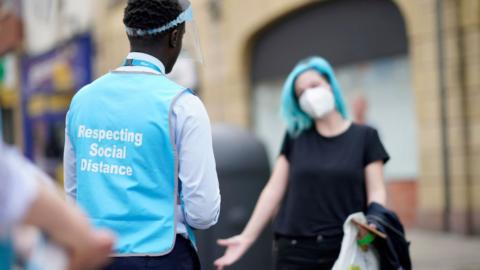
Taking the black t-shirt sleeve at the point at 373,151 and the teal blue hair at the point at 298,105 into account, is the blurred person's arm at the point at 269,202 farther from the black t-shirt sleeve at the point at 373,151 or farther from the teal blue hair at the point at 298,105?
the black t-shirt sleeve at the point at 373,151

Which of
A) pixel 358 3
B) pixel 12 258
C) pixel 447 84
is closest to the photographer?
pixel 12 258

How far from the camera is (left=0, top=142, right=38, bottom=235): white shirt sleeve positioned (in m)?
1.49

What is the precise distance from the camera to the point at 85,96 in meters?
2.79

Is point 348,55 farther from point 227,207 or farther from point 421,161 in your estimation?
point 227,207

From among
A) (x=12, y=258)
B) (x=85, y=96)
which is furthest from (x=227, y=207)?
(x=12, y=258)

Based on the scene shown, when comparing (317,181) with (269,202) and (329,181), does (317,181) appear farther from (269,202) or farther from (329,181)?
(269,202)

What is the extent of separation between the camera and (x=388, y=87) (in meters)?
11.7

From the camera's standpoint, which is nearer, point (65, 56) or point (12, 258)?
point (12, 258)

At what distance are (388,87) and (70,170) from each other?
9226 millimetres

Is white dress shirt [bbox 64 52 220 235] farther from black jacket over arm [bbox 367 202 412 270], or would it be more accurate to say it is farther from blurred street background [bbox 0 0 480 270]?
blurred street background [bbox 0 0 480 270]

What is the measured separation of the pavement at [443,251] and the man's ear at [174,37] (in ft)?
18.6

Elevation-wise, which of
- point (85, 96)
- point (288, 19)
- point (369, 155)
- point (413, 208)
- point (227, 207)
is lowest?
point (413, 208)

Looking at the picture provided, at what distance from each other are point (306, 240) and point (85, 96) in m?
1.57

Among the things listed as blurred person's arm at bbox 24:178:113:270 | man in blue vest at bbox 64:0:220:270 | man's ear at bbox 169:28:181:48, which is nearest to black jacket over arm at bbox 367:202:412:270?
man in blue vest at bbox 64:0:220:270
